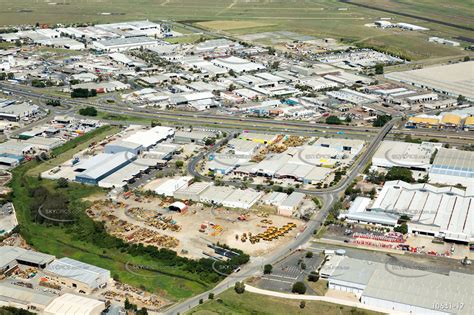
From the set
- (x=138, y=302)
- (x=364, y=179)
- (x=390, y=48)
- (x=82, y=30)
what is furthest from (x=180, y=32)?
(x=138, y=302)

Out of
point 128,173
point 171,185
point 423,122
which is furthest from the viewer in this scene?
point 423,122

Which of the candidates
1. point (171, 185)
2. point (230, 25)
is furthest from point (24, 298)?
point (230, 25)

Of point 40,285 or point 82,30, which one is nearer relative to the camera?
point 40,285

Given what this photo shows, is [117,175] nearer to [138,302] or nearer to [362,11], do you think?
[138,302]

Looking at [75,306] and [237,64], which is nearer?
[75,306]

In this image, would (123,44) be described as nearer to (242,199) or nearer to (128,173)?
(128,173)

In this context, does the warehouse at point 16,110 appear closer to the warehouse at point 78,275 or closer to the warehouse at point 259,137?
the warehouse at point 259,137
